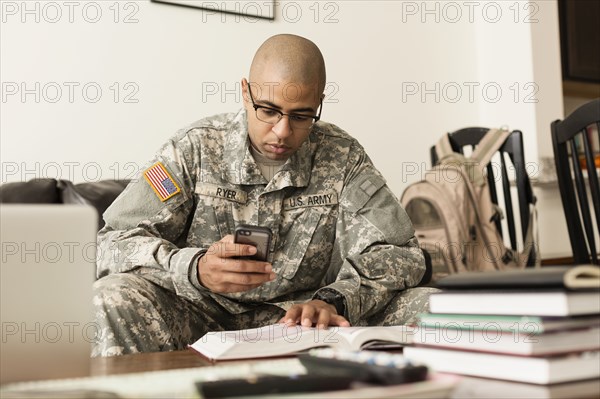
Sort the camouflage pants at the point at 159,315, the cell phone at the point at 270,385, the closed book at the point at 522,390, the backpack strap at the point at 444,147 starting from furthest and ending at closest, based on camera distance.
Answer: the backpack strap at the point at 444,147 → the camouflage pants at the point at 159,315 → the closed book at the point at 522,390 → the cell phone at the point at 270,385

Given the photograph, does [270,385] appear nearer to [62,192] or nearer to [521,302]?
[521,302]

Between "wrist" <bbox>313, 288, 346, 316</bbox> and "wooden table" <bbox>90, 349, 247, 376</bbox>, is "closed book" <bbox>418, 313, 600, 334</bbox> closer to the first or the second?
"wooden table" <bbox>90, 349, 247, 376</bbox>

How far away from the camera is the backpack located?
8.05 ft

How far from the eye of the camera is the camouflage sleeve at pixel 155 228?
1.44 meters

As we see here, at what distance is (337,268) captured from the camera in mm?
1772

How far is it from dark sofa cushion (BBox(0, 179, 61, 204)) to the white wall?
195 millimetres

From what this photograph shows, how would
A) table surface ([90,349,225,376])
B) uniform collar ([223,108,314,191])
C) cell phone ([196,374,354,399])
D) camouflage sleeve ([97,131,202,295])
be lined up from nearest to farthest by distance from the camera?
cell phone ([196,374,354,399]), table surface ([90,349,225,376]), camouflage sleeve ([97,131,202,295]), uniform collar ([223,108,314,191])

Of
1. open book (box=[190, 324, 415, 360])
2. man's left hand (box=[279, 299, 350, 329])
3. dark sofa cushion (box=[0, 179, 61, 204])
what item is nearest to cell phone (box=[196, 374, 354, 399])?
open book (box=[190, 324, 415, 360])

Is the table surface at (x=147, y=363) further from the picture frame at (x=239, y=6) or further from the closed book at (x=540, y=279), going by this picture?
the picture frame at (x=239, y=6)

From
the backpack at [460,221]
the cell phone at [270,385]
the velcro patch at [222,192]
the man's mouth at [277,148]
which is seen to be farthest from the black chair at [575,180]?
the cell phone at [270,385]

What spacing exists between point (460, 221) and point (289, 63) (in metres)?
1.09

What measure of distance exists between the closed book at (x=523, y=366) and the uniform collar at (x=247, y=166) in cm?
98

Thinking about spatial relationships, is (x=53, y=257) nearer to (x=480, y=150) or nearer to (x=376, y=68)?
(x=480, y=150)

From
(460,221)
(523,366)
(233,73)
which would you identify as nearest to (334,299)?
(523,366)
